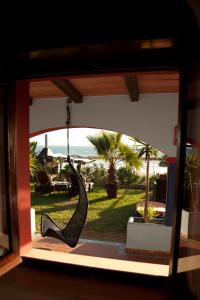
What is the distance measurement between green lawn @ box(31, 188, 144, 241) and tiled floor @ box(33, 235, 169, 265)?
41 cm

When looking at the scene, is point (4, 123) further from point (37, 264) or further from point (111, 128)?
point (111, 128)

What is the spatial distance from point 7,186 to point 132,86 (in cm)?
240

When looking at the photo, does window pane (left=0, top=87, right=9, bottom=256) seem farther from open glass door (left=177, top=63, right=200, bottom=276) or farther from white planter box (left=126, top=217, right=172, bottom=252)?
white planter box (left=126, top=217, right=172, bottom=252)

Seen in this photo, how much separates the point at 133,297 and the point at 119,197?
7.28 meters

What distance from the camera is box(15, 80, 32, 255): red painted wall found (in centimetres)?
231

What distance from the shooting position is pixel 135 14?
160 centimetres

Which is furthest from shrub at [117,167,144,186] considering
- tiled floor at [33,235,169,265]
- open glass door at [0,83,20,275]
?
open glass door at [0,83,20,275]

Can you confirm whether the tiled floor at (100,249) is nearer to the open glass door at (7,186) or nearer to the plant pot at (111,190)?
the open glass door at (7,186)

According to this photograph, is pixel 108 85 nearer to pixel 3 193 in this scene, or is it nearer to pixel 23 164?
pixel 23 164

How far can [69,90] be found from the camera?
165 inches

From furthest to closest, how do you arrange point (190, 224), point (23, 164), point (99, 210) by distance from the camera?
point (99, 210) < point (23, 164) < point (190, 224)

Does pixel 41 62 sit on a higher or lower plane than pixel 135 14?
lower

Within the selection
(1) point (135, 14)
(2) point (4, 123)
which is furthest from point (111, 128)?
(1) point (135, 14)

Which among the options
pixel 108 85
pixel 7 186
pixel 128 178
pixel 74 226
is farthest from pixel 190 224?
pixel 128 178
